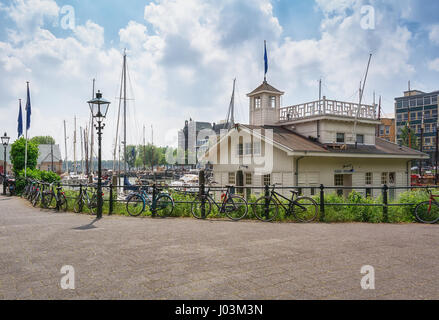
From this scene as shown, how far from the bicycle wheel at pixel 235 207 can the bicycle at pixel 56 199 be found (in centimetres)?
754

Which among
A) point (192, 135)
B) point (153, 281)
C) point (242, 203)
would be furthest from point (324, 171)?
point (192, 135)

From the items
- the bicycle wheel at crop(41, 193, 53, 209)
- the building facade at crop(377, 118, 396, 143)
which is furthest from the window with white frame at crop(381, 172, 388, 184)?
the building facade at crop(377, 118, 396, 143)

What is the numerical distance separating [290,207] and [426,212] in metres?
4.20

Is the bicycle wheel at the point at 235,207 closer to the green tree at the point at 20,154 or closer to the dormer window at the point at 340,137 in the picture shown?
the dormer window at the point at 340,137

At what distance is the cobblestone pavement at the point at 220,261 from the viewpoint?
4.77 metres

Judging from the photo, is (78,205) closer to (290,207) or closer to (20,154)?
(290,207)

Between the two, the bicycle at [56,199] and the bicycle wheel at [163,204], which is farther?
the bicycle at [56,199]

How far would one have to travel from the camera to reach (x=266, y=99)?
26.9 metres

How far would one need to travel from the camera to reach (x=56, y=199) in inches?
603

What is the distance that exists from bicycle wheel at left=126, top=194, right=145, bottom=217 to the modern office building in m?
77.9

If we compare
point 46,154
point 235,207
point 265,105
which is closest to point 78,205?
point 235,207

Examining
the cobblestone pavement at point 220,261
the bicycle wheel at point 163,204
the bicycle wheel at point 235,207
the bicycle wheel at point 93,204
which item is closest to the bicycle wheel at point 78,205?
the bicycle wheel at point 93,204

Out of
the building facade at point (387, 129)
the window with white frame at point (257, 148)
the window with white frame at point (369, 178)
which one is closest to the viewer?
the window with white frame at point (257, 148)
